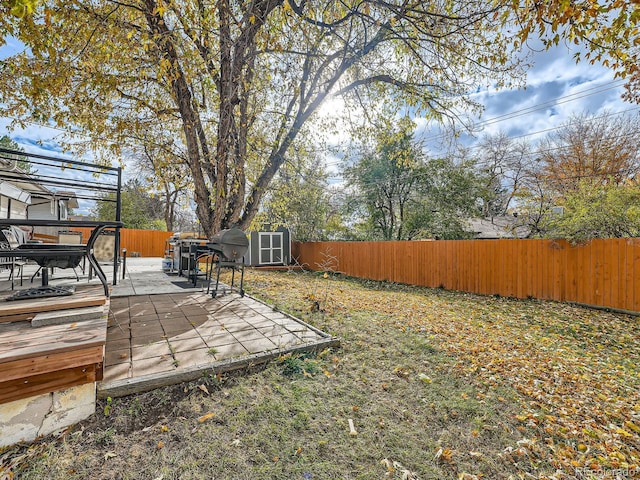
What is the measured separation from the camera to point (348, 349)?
2.83 metres

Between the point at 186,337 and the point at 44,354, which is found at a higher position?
the point at 44,354

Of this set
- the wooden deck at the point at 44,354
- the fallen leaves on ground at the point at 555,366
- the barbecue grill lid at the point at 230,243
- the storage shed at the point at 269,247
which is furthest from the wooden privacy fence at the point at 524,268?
the wooden deck at the point at 44,354

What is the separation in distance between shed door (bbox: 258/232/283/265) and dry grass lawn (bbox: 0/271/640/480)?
A: 453 inches

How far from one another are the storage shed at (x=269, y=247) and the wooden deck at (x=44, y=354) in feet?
38.3

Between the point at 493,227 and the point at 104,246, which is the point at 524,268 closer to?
the point at 493,227

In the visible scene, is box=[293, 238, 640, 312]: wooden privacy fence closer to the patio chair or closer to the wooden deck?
the wooden deck

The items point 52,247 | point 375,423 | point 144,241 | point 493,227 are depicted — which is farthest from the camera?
point 144,241

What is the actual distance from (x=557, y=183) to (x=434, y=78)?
38.7 ft

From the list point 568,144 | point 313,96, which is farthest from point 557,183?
point 313,96

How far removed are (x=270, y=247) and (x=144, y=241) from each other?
8.66 metres

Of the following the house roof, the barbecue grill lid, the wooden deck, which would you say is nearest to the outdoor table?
the wooden deck

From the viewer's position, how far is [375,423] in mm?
1812

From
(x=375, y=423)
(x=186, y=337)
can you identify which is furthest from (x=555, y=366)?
(x=186, y=337)

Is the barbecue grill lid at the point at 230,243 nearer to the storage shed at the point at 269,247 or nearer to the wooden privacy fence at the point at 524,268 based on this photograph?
the wooden privacy fence at the point at 524,268
